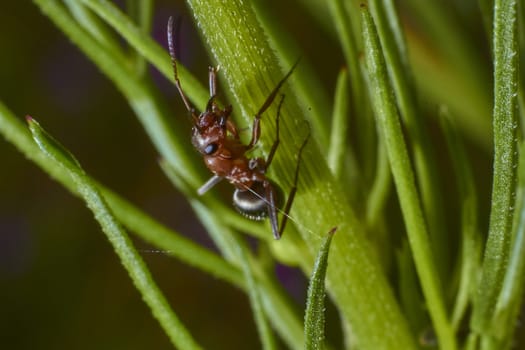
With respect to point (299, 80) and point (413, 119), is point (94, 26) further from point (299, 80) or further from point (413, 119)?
point (413, 119)

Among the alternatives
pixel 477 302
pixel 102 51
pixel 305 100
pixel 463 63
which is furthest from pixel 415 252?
pixel 463 63

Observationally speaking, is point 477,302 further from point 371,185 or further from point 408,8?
point 408,8

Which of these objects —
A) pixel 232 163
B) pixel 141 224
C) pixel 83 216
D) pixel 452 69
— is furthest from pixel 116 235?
pixel 83 216

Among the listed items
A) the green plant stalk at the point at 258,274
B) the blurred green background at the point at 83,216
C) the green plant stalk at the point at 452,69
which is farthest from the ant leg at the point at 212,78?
the blurred green background at the point at 83,216

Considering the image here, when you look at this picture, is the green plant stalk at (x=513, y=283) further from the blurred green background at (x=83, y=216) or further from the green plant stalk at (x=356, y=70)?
the blurred green background at (x=83, y=216)

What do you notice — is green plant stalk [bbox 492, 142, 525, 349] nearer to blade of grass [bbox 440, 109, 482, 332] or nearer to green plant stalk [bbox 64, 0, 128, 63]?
blade of grass [bbox 440, 109, 482, 332]
